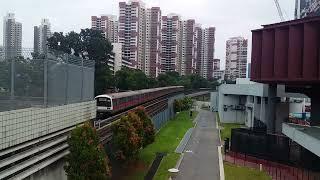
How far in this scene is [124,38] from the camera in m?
116

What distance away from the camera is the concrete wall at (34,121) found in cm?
1336

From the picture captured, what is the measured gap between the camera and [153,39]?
398ft

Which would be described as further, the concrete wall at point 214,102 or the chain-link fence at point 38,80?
the concrete wall at point 214,102

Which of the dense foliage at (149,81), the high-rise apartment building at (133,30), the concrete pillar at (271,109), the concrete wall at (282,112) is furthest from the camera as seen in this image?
the high-rise apartment building at (133,30)

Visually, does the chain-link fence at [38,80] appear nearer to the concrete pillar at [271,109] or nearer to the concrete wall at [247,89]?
the concrete pillar at [271,109]

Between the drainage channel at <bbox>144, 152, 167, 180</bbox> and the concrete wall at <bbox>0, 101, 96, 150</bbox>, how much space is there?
23.5 feet

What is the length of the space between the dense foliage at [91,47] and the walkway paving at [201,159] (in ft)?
62.6

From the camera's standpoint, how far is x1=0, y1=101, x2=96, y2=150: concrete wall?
43.8ft

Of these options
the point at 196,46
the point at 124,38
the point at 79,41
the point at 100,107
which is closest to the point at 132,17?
the point at 124,38

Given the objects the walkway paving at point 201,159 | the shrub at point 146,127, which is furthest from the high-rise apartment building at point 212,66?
the shrub at point 146,127

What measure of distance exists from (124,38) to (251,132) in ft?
285

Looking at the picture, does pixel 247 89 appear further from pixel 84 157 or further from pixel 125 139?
pixel 84 157

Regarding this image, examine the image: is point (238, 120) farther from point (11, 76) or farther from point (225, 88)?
point (11, 76)

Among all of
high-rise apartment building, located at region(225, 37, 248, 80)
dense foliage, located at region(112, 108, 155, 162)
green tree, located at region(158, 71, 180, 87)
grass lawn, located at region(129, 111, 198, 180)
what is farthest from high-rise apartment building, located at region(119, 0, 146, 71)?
dense foliage, located at region(112, 108, 155, 162)
